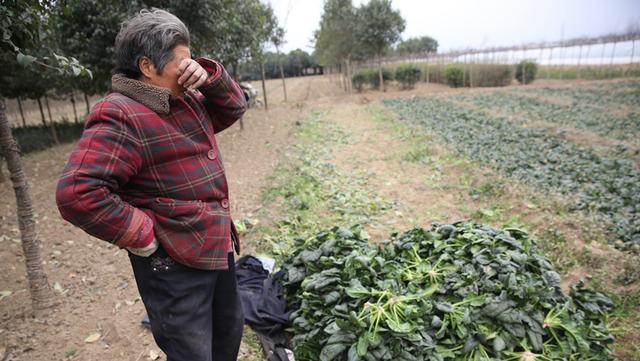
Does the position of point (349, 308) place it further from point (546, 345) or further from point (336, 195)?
point (336, 195)

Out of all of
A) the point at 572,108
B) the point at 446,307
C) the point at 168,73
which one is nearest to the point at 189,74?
the point at 168,73

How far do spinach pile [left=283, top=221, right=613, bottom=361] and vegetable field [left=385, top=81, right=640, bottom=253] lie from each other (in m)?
1.86

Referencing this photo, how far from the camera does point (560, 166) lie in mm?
6090

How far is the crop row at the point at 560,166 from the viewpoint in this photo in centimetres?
443

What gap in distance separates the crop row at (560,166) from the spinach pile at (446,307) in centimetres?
188

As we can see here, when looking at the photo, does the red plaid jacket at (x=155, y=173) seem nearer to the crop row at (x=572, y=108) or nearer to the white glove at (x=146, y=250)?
the white glove at (x=146, y=250)

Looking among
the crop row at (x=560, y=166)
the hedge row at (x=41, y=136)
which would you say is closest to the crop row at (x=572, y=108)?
the crop row at (x=560, y=166)

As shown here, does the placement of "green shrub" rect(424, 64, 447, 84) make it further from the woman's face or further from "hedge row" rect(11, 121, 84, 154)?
the woman's face

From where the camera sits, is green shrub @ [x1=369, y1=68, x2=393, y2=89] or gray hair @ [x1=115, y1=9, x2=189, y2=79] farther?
green shrub @ [x1=369, y1=68, x2=393, y2=89]

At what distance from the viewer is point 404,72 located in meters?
24.2

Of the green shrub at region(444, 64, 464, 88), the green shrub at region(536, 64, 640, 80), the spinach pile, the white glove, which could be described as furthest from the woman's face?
the green shrub at region(444, 64, 464, 88)

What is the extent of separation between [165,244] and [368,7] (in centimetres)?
2226

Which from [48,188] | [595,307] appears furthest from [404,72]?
[595,307]

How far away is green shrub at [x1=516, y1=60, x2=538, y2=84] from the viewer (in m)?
22.3
